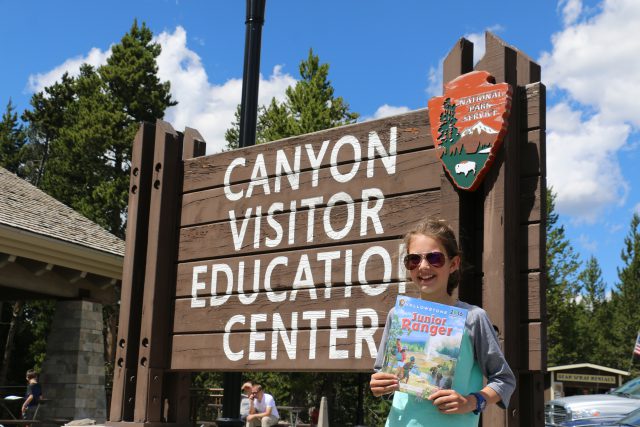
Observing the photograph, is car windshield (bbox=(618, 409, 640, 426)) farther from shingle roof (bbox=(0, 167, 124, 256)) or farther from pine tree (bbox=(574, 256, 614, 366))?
pine tree (bbox=(574, 256, 614, 366))

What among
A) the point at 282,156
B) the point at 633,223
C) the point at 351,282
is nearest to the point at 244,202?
the point at 282,156

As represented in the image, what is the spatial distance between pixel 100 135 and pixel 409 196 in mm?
35031

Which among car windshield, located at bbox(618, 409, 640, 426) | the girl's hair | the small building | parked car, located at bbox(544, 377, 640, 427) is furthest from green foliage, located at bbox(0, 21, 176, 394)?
the girl's hair

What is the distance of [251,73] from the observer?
588 centimetres

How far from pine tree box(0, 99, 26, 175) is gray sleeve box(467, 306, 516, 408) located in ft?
148

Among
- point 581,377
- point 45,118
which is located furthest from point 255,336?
point 45,118

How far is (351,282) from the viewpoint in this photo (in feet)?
15.3

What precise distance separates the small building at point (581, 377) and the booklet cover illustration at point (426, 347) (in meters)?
31.3

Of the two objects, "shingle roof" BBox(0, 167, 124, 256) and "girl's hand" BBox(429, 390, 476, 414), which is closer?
"girl's hand" BBox(429, 390, 476, 414)

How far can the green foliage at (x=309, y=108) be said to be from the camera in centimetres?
2941

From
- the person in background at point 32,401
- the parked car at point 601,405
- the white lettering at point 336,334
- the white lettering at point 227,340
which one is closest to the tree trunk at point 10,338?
the person in background at point 32,401

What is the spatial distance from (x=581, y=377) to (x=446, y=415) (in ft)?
112

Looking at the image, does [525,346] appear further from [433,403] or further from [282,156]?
[282,156]

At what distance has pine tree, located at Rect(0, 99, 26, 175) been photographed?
44.1m
